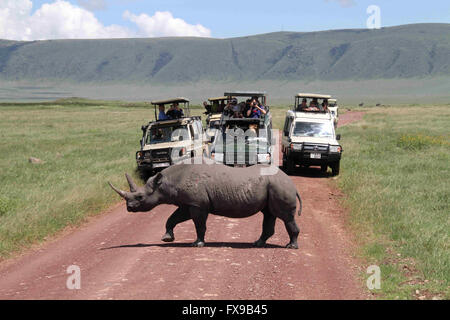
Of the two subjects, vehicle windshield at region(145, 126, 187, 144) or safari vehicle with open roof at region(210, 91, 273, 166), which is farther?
vehicle windshield at region(145, 126, 187, 144)

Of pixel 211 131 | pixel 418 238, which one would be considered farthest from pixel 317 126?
pixel 418 238

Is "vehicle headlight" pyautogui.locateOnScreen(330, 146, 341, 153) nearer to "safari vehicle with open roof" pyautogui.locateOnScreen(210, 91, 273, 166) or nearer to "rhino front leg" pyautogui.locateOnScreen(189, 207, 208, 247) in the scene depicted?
"safari vehicle with open roof" pyautogui.locateOnScreen(210, 91, 273, 166)

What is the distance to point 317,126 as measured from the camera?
73.2 feet

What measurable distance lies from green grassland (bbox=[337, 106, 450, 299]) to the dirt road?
0.52 m

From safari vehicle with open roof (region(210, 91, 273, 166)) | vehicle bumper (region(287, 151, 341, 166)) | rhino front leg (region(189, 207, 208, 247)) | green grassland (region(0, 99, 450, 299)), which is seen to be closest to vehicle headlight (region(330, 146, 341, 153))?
vehicle bumper (region(287, 151, 341, 166))

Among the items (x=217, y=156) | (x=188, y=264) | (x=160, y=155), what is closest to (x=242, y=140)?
Result: (x=217, y=156)

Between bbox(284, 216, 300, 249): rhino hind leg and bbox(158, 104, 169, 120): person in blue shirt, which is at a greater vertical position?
bbox(158, 104, 169, 120): person in blue shirt

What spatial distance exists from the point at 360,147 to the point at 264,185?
19527 mm

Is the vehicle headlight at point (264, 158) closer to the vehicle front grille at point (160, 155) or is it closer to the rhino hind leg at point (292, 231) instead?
the vehicle front grille at point (160, 155)

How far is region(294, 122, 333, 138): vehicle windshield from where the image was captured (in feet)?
71.8

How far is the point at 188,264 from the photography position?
9234mm

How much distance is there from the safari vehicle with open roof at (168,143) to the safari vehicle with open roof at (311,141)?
3413mm

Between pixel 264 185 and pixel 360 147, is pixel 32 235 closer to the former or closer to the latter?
pixel 264 185

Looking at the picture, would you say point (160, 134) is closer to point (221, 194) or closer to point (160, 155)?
point (160, 155)
